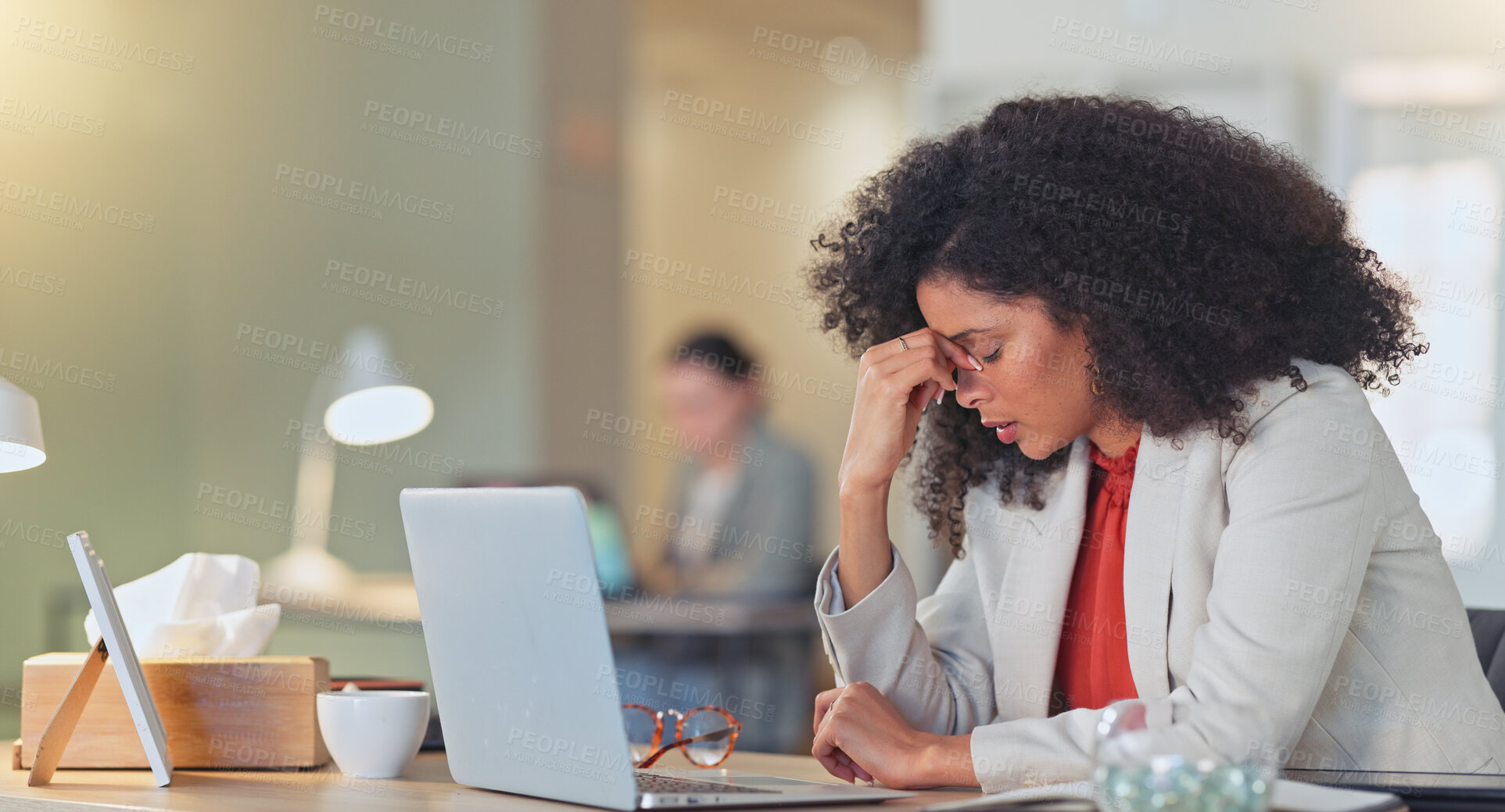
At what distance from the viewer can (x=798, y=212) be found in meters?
6.43

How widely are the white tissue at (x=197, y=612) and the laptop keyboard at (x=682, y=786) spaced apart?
1.61 feet

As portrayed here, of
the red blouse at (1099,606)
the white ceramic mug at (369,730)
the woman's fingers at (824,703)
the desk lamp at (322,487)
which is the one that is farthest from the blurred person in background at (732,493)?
the white ceramic mug at (369,730)

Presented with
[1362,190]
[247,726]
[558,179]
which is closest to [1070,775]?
[247,726]

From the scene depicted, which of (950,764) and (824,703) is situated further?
(824,703)

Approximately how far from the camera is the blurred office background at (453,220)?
8.30ft

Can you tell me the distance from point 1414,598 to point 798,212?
5.23 metres

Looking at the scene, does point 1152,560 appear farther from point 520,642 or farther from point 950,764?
point 520,642

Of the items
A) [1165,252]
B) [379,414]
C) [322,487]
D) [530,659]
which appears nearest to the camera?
[530,659]

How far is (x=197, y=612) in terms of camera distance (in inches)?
55.7

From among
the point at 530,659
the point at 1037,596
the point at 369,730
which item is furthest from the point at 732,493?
the point at 530,659

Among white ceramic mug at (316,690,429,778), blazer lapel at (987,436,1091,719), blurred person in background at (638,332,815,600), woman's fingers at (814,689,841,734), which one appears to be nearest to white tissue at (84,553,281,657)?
white ceramic mug at (316,690,429,778)

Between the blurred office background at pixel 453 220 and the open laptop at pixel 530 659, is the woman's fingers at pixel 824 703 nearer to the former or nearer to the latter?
the open laptop at pixel 530 659

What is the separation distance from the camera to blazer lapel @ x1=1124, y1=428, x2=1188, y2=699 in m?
1.34

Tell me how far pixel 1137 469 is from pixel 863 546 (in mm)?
309
